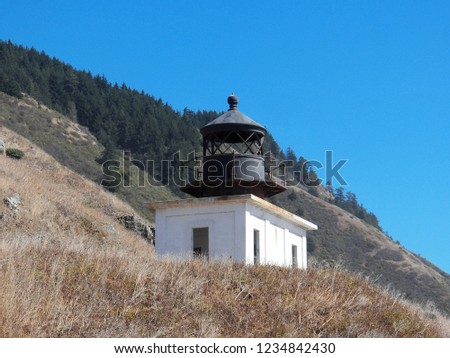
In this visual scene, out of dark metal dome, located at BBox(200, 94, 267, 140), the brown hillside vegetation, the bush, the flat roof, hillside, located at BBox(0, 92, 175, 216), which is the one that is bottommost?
the brown hillside vegetation

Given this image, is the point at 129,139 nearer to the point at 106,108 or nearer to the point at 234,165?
the point at 106,108

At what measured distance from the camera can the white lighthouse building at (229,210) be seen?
19938mm

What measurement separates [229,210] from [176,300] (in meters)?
7.60

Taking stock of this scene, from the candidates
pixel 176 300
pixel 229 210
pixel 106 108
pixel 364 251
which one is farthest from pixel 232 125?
pixel 106 108

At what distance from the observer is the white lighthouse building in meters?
19.9

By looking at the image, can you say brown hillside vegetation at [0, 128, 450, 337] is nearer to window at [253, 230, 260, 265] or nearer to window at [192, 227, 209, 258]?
window at [253, 230, 260, 265]

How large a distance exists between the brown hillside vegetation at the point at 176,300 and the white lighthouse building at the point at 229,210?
3271 mm

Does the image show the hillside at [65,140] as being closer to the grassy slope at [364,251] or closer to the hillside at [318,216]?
the hillside at [318,216]

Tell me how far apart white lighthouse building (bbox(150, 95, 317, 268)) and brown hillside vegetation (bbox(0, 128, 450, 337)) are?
327 centimetres

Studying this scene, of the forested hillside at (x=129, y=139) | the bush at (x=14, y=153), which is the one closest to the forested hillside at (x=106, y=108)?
the forested hillside at (x=129, y=139)

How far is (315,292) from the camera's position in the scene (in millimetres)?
14883

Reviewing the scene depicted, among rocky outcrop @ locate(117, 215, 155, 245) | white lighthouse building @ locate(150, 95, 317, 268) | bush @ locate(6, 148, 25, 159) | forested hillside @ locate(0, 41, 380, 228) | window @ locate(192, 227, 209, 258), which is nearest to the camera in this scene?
white lighthouse building @ locate(150, 95, 317, 268)

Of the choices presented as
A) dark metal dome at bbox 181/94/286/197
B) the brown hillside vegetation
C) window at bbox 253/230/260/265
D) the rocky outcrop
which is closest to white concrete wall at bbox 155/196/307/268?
window at bbox 253/230/260/265

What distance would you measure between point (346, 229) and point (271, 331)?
279ft
